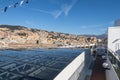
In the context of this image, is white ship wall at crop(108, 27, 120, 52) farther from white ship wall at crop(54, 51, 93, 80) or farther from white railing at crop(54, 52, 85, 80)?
white railing at crop(54, 52, 85, 80)

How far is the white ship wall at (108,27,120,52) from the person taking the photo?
31.6 metres

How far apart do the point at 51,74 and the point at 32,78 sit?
6.80 feet

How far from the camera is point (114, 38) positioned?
32.0 metres

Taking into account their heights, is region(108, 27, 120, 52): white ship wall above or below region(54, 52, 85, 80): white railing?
above

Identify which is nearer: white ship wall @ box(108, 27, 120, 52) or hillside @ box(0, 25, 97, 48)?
white ship wall @ box(108, 27, 120, 52)

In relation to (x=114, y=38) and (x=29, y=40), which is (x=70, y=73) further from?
(x=29, y=40)

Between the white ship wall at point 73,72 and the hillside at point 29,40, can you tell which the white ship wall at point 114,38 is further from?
the hillside at point 29,40

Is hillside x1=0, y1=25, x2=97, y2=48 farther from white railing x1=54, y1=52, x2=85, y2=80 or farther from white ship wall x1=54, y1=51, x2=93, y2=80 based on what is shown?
white railing x1=54, y1=52, x2=85, y2=80

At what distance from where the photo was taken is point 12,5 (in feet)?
47.9

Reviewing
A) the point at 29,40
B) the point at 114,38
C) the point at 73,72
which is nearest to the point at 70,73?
the point at 73,72

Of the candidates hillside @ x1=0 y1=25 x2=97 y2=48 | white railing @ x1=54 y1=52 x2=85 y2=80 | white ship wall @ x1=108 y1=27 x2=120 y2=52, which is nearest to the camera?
white railing @ x1=54 y1=52 x2=85 y2=80

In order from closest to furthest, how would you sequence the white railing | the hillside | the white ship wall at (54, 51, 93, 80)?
the white railing < the white ship wall at (54, 51, 93, 80) < the hillside

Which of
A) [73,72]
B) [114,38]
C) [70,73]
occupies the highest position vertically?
[114,38]

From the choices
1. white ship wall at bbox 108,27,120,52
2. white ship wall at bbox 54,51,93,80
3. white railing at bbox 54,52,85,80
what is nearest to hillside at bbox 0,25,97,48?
white ship wall at bbox 108,27,120,52
